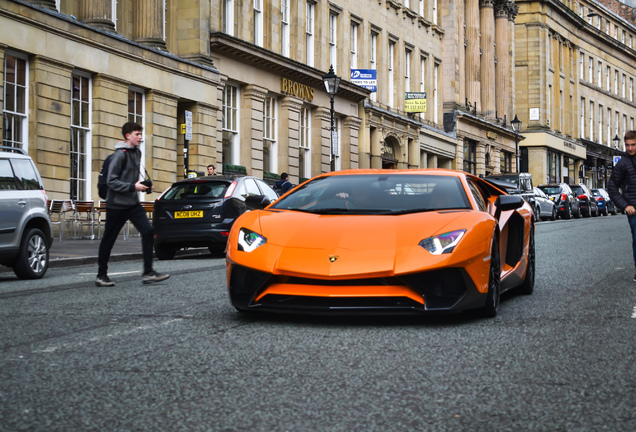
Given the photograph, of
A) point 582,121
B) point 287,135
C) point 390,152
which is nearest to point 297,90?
point 287,135

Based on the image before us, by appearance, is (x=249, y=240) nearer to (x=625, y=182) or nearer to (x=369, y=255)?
(x=369, y=255)

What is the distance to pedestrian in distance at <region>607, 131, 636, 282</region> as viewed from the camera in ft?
35.0

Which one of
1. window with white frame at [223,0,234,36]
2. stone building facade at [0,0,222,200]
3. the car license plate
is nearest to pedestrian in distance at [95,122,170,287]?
the car license plate

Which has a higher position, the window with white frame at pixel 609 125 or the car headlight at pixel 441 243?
the window with white frame at pixel 609 125

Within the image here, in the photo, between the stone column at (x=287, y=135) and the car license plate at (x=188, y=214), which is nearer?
the car license plate at (x=188, y=214)

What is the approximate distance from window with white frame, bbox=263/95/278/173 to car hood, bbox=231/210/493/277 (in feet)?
87.6

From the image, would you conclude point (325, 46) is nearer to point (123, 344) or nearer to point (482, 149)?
point (482, 149)

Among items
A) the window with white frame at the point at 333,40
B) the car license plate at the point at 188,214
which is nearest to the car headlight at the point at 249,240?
Result: the car license plate at the point at 188,214

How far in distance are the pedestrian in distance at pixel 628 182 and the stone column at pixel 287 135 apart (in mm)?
24111

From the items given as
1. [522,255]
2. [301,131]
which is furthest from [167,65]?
[522,255]

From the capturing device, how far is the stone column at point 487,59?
64.4 meters

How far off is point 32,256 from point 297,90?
23955 mm

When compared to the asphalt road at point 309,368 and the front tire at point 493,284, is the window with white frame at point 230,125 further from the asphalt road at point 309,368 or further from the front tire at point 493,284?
the front tire at point 493,284

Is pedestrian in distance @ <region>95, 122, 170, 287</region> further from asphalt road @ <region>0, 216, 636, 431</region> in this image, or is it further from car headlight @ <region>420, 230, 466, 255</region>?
car headlight @ <region>420, 230, 466, 255</region>
